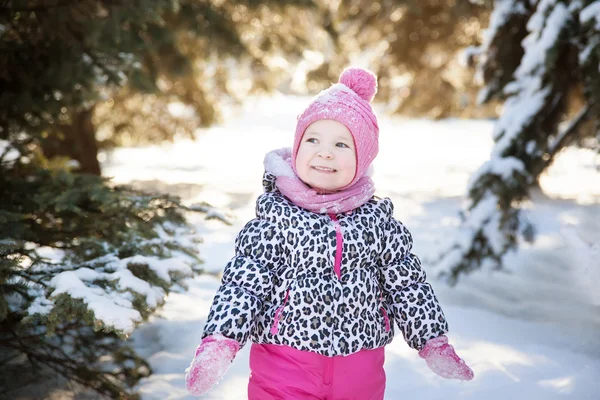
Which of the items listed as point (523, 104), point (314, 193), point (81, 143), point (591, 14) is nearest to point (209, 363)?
point (314, 193)

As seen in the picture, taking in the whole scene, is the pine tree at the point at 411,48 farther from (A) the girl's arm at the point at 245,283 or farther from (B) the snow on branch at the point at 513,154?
(A) the girl's arm at the point at 245,283

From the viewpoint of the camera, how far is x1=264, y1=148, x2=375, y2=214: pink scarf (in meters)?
2.24

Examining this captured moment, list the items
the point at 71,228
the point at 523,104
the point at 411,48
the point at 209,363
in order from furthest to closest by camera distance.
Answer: the point at 411,48 → the point at 523,104 → the point at 71,228 → the point at 209,363

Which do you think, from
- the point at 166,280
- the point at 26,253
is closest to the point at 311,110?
the point at 166,280

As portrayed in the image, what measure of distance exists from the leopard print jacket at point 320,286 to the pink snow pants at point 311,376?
40 mm

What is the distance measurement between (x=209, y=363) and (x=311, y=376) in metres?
0.40

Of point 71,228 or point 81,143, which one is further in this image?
point 81,143

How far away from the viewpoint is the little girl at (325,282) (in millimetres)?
2109

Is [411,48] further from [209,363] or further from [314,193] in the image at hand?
[209,363]

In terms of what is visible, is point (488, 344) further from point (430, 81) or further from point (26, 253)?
point (430, 81)

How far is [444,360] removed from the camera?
219cm

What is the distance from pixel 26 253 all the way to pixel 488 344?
2917 millimetres

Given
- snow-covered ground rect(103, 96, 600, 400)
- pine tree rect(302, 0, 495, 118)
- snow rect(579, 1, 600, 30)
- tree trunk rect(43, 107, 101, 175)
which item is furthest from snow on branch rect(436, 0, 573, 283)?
tree trunk rect(43, 107, 101, 175)

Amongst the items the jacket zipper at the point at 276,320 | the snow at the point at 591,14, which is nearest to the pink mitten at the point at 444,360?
the jacket zipper at the point at 276,320
